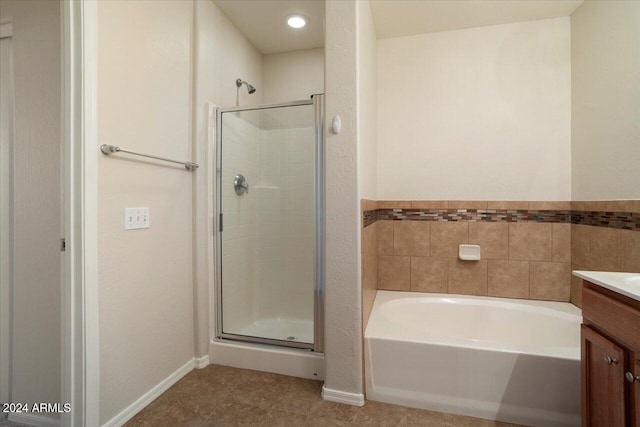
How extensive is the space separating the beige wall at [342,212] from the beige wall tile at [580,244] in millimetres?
1607

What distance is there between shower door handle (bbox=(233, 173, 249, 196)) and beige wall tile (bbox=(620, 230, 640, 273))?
2470 mm

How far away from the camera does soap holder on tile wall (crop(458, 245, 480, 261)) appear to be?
92.3 inches

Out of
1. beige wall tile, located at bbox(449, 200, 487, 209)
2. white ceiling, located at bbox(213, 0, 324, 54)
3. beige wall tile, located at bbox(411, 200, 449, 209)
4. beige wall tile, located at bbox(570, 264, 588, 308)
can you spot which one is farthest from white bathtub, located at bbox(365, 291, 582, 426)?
white ceiling, located at bbox(213, 0, 324, 54)

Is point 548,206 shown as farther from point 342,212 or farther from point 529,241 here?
point 342,212

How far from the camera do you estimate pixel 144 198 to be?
1.66 meters

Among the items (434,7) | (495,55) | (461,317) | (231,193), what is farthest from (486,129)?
(231,193)

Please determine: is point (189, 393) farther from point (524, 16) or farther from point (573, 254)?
point (524, 16)

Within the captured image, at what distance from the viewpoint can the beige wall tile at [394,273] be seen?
98.2 inches

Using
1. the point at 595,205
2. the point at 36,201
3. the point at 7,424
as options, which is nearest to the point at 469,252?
the point at 595,205

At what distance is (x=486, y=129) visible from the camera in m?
2.36

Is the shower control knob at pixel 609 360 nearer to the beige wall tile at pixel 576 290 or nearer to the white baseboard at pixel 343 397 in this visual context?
the white baseboard at pixel 343 397

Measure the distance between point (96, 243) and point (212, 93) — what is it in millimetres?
1331

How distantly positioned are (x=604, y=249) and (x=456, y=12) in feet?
6.13

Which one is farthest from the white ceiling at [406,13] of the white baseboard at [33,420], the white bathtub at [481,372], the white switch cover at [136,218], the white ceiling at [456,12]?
the white baseboard at [33,420]
